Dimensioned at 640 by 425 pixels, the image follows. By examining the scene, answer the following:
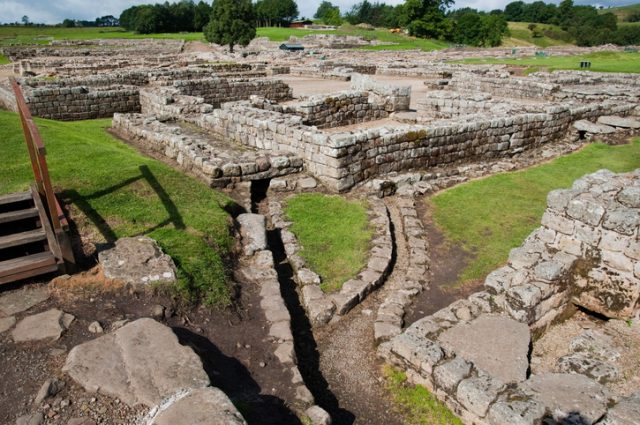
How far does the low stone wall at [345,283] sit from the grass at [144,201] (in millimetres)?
1233

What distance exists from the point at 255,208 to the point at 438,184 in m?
4.78

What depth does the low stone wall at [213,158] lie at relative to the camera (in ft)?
36.1

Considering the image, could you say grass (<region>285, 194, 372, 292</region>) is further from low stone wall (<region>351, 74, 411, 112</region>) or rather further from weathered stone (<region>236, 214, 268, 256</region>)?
low stone wall (<region>351, 74, 411, 112</region>)

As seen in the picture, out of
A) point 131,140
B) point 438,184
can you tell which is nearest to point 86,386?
point 438,184

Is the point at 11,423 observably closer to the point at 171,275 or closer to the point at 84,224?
the point at 171,275

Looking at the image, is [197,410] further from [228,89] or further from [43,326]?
[228,89]

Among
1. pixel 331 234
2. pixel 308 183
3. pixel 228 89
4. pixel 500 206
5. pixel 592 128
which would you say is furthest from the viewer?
pixel 228 89

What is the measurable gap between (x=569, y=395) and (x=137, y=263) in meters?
5.57

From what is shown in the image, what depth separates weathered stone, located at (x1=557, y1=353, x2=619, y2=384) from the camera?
5.70 meters

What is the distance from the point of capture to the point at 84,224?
7.30 metres

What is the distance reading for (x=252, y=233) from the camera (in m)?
8.61

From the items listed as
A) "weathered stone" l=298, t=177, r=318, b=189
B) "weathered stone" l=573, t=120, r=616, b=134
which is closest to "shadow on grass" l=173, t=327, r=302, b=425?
"weathered stone" l=298, t=177, r=318, b=189

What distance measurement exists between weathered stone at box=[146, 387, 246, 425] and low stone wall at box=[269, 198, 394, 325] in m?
3.15

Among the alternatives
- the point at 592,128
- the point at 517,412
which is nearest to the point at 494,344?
the point at 517,412
